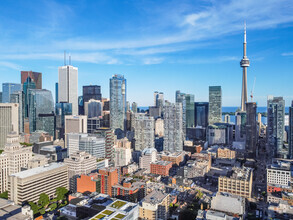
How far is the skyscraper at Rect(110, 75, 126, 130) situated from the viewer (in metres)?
130

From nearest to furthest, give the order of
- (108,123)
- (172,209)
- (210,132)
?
(172,209), (210,132), (108,123)

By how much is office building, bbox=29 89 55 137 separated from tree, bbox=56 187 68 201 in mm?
87716

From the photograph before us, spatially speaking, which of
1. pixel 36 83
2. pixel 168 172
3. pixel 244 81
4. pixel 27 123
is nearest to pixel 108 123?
pixel 27 123

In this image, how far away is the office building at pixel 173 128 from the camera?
89812 millimetres

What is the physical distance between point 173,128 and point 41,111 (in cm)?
9450

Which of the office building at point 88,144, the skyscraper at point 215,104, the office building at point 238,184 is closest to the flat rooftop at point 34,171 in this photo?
the office building at point 88,144

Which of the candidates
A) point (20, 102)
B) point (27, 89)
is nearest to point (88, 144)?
point (20, 102)

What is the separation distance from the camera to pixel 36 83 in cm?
16100

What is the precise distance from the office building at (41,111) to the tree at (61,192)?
87.7 meters

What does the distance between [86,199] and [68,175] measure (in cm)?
1907

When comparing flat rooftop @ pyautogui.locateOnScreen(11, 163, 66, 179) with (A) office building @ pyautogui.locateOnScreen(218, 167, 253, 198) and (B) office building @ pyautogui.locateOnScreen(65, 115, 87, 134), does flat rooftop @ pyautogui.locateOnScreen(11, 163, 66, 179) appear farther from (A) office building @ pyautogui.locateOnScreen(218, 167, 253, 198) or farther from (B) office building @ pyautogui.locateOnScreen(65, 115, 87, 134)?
(B) office building @ pyautogui.locateOnScreen(65, 115, 87, 134)

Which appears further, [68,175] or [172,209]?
[68,175]

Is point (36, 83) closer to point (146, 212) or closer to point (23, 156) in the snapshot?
point (23, 156)

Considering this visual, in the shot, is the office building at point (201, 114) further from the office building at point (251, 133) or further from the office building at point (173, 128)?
the office building at point (173, 128)
